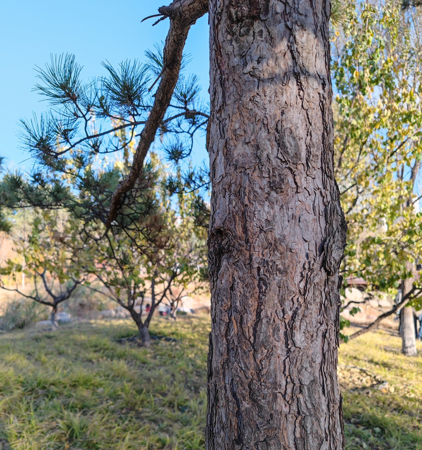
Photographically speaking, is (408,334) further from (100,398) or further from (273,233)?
(273,233)

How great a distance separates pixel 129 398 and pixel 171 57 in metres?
2.92

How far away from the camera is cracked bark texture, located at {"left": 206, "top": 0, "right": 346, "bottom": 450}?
3.59ft

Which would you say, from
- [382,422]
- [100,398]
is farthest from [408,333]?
[100,398]

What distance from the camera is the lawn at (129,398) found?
2.67 meters

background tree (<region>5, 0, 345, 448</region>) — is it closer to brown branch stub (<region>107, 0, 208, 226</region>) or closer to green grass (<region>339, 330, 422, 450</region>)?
brown branch stub (<region>107, 0, 208, 226</region>)

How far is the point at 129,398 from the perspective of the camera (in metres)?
3.29

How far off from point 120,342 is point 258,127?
5.31 m

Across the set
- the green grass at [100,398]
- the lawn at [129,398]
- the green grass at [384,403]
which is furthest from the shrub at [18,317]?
the green grass at [384,403]

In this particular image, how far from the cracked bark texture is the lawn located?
6.32ft

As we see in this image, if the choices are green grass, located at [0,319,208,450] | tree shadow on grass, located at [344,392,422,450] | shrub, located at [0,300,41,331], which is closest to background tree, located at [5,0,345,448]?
green grass, located at [0,319,208,450]

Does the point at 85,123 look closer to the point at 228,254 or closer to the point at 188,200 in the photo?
the point at 228,254

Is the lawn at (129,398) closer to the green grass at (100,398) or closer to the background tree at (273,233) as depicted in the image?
the green grass at (100,398)

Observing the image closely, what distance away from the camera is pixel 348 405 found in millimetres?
3820

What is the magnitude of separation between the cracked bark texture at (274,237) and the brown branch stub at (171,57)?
644 mm
